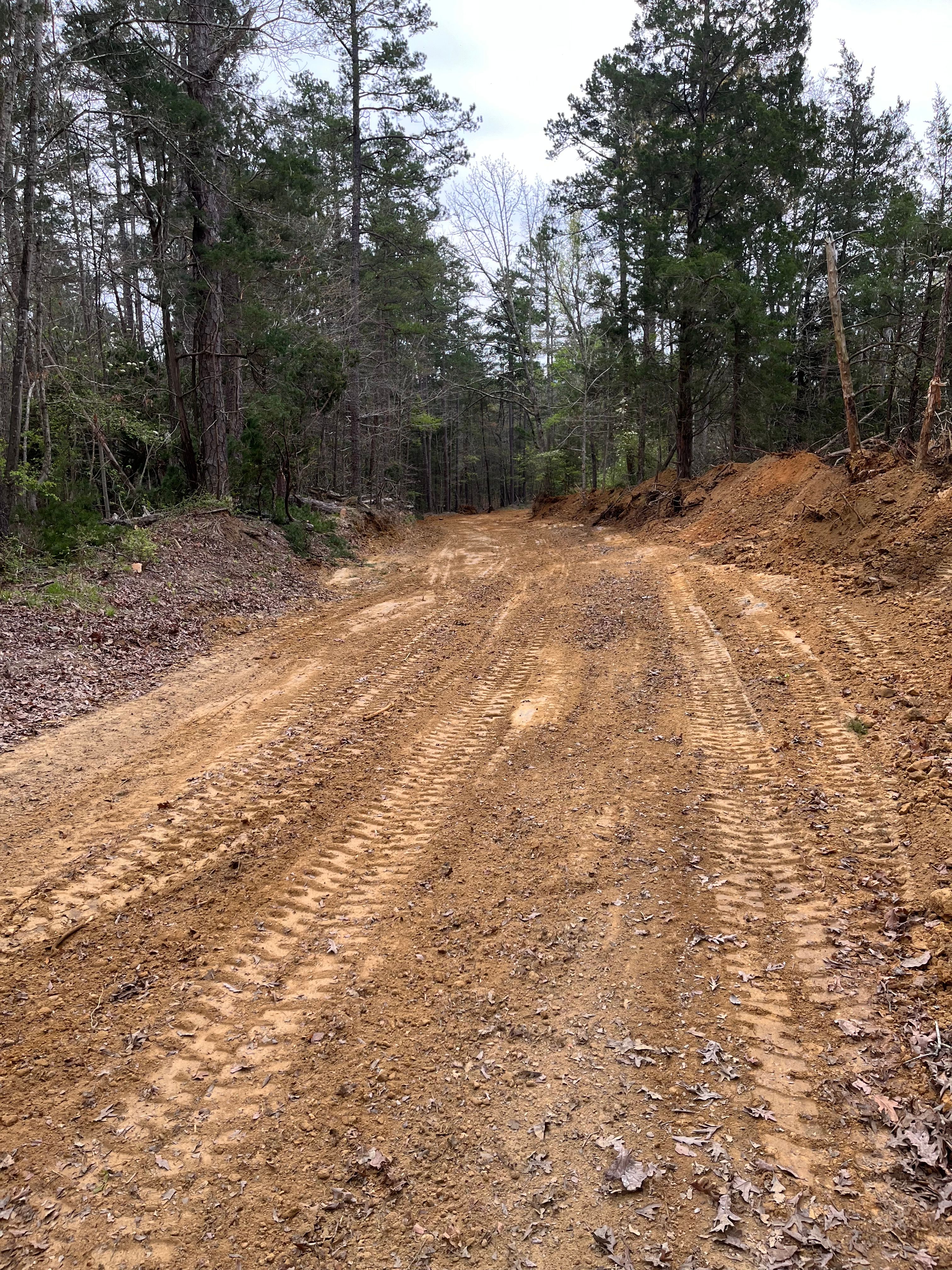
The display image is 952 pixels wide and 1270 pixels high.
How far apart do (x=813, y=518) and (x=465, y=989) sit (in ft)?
33.0

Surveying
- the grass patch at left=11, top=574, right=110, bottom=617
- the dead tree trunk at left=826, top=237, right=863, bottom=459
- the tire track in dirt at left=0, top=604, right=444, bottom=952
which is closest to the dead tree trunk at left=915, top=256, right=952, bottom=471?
the dead tree trunk at left=826, top=237, right=863, bottom=459

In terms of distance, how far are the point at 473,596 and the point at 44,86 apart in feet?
28.4

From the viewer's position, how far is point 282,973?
3.06 m

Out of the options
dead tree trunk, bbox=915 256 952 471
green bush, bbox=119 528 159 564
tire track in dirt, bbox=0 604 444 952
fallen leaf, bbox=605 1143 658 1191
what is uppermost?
dead tree trunk, bbox=915 256 952 471

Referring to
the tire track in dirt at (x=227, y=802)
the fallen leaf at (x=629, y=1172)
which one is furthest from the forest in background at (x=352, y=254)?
the fallen leaf at (x=629, y=1172)

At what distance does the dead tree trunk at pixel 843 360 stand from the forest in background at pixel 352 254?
2.61 ft

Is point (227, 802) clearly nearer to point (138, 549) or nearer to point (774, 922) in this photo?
point (774, 922)

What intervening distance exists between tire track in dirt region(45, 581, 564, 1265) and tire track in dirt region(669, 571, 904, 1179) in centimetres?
166

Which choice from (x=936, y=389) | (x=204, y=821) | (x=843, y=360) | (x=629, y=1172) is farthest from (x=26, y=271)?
(x=936, y=389)

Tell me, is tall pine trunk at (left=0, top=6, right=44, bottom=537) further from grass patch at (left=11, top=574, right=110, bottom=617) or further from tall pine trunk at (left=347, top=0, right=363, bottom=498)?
tall pine trunk at (left=347, top=0, right=363, bottom=498)

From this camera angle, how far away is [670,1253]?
1.95 meters

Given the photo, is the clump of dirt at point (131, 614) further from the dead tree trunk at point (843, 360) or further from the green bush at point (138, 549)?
the dead tree trunk at point (843, 360)

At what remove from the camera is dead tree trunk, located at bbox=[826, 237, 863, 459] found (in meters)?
10.7

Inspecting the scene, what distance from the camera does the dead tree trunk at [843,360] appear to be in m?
10.7
